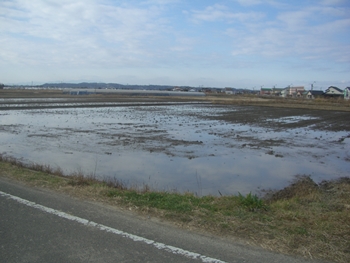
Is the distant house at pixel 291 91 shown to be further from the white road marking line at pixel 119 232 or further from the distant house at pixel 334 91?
the white road marking line at pixel 119 232

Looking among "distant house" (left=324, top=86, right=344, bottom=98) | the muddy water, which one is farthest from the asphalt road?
"distant house" (left=324, top=86, right=344, bottom=98)

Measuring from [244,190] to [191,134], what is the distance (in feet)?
38.6

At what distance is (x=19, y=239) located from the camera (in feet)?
14.8

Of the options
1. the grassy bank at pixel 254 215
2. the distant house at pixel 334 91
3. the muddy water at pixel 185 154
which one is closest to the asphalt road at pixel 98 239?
the grassy bank at pixel 254 215

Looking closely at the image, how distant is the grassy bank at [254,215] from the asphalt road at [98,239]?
0.34 meters

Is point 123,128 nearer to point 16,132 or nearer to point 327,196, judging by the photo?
point 16,132

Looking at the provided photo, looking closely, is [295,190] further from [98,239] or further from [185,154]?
[98,239]

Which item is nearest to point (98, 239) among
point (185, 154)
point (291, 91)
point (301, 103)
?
point (185, 154)

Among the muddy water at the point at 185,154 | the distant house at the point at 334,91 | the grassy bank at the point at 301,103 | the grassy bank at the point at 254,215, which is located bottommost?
the muddy water at the point at 185,154

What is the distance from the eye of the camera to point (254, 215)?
564 cm

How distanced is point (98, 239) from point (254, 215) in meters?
2.83

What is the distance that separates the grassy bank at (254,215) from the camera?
452 cm

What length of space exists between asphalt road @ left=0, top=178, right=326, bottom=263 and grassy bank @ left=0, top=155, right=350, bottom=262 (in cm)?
34

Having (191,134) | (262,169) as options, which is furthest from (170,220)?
(191,134)
